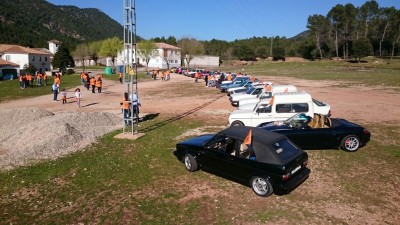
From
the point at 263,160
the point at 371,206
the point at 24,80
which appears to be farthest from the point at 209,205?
the point at 24,80

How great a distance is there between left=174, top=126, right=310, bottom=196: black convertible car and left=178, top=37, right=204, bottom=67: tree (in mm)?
91934

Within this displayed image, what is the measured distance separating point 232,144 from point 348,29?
94.8m

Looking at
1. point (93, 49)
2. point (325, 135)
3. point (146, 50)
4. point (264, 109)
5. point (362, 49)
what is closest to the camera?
point (325, 135)

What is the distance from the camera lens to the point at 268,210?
23.7 ft

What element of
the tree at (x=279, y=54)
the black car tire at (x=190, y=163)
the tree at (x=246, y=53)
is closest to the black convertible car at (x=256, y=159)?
the black car tire at (x=190, y=163)

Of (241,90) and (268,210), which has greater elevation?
(241,90)

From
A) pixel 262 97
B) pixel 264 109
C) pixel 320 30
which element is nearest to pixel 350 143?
pixel 264 109

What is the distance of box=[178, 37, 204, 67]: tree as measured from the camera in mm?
103188

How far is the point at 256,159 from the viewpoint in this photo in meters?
7.85

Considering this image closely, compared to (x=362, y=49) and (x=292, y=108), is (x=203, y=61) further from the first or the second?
(x=292, y=108)

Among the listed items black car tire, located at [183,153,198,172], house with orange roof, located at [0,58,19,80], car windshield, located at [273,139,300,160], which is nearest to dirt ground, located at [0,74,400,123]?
black car tire, located at [183,153,198,172]

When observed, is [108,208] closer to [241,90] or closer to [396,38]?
[241,90]

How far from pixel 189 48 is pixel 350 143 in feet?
329

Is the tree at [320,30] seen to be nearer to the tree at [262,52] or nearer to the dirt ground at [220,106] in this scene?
the tree at [262,52]
